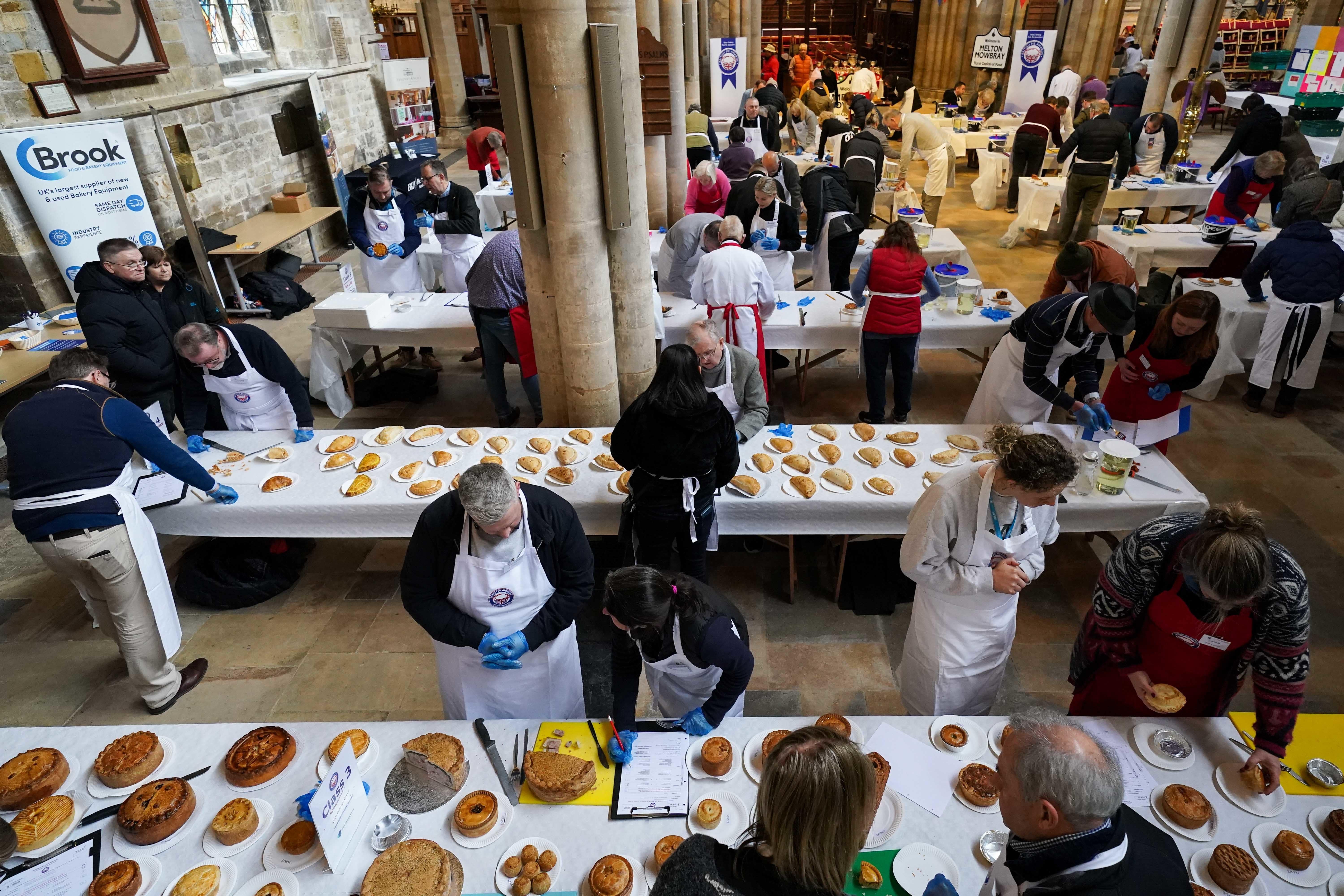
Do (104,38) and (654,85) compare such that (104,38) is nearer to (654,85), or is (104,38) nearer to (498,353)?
(498,353)

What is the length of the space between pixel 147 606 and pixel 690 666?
285 cm

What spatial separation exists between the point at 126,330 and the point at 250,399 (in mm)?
873

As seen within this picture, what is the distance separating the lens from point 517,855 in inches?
89.0

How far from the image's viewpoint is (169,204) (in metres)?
8.25

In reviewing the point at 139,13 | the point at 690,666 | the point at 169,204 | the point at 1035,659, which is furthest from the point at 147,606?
the point at 139,13

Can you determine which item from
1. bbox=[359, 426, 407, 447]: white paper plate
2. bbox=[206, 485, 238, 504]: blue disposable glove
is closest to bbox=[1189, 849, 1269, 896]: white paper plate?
bbox=[359, 426, 407, 447]: white paper plate

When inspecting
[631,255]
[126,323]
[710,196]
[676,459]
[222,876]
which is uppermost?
[631,255]

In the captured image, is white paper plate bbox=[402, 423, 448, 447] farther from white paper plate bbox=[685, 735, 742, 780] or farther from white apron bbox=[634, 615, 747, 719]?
white paper plate bbox=[685, 735, 742, 780]

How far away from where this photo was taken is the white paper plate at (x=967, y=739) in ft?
8.22

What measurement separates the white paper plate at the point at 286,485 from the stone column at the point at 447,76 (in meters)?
13.8

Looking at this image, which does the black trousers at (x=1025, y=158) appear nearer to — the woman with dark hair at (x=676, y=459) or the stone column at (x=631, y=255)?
the stone column at (x=631, y=255)

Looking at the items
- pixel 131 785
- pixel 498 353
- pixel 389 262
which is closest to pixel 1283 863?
pixel 131 785

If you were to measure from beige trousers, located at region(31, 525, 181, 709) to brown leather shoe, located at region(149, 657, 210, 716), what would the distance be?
0.08 feet

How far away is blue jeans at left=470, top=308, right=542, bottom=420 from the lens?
5750 millimetres
